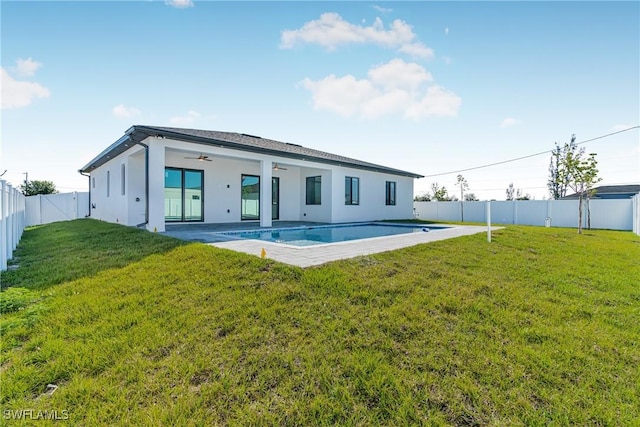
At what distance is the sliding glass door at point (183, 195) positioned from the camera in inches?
475

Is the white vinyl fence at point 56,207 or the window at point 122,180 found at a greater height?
the window at point 122,180

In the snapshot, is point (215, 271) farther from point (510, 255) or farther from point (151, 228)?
point (510, 255)

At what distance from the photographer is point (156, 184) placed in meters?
8.95

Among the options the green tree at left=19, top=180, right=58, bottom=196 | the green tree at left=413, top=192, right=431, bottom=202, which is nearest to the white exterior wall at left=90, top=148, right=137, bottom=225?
the green tree at left=19, top=180, right=58, bottom=196

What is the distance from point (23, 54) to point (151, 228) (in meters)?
6.33

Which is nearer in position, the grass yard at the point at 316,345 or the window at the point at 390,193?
the grass yard at the point at 316,345

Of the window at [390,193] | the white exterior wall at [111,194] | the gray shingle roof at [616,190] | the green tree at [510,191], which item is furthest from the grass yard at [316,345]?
the green tree at [510,191]

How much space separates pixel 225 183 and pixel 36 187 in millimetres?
27481

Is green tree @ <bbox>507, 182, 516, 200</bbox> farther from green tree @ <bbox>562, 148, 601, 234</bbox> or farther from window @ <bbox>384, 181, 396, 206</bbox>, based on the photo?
window @ <bbox>384, 181, 396, 206</bbox>

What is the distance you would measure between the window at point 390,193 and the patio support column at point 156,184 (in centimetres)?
1275

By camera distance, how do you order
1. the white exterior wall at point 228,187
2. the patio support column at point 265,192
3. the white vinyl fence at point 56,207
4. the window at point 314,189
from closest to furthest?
the white exterior wall at point 228,187 < the patio support column at point 265,192 < the window at point 314,189 < the white vinyl fence at point 56,207

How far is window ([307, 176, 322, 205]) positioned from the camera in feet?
50.8

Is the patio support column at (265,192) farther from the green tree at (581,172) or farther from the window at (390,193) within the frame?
the green tree at (581,172)

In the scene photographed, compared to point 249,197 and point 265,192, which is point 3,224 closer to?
point 265,192
